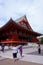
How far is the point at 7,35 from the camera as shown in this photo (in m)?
44.0

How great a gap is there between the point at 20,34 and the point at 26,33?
356 cm

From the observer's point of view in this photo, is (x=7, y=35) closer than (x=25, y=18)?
Yes

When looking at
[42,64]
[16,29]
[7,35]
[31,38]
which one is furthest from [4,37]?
[42,64]

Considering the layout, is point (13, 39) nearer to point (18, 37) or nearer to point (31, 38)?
point (18, 37)

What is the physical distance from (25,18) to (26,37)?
830cm

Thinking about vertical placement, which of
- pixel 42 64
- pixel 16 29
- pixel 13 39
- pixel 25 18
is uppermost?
pixel 25 18

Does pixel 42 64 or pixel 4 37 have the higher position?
pixel 4 37

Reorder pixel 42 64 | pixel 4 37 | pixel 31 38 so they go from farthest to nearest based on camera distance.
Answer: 1. pixel 31 38
2. pixel 4 37
3. pixel 42 64

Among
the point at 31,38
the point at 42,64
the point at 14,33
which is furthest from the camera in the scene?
the point at 31,38

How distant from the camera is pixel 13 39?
40.8m

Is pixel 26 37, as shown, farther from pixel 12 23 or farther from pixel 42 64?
pixel 42 64

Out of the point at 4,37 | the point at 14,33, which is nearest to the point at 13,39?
the point at 14,33

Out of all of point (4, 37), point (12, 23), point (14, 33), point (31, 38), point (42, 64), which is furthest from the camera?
point (31, 38)

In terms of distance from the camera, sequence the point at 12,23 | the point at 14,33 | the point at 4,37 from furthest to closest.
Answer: the point at 4,37, the point at 14,33, the point at 12,23
